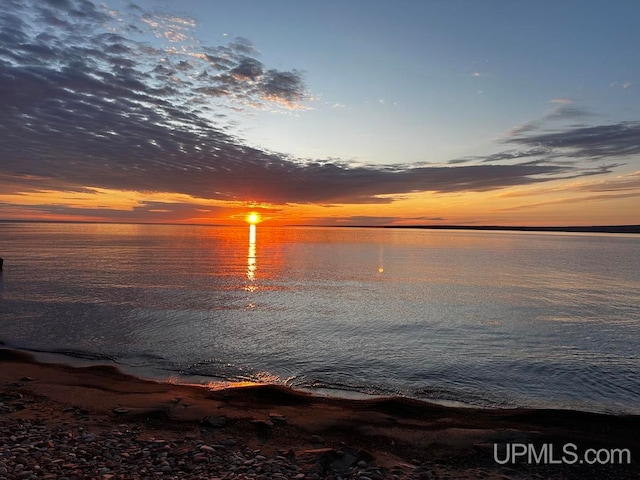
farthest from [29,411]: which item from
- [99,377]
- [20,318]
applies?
[20,318]

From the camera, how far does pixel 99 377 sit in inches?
574

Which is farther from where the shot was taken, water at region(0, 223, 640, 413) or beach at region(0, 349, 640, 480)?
water at region(0, 223, 640, 413)

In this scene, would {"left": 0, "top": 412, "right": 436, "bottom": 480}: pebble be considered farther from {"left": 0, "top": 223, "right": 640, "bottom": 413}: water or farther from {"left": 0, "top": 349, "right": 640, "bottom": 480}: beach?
{"left": 0, "top": 223, "right": 640, "bottom": 413}: water

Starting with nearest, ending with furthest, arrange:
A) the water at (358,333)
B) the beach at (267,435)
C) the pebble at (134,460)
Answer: the pebble at (134,460) < the beach at (267,435) < the water at (358,333)

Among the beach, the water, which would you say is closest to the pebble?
the beach

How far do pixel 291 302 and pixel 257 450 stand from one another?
2211cm

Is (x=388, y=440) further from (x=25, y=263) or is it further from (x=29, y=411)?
(x=25, y=263)

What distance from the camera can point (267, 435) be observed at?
1002 cm

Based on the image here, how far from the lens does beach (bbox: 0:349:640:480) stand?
804 cm

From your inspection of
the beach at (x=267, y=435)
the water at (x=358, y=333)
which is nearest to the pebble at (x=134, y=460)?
the beach at (x=267, y=435)

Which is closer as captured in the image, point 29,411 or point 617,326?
point 29,411

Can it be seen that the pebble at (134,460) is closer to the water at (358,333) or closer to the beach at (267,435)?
the beach at (267,435)

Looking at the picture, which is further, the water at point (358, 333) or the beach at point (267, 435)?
the water at point (358, 333)

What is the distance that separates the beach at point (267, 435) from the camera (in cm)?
804
